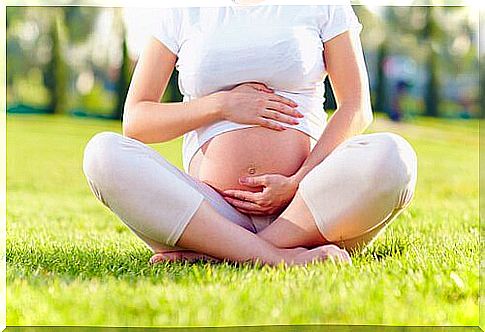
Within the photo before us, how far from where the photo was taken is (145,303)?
5.06 feet

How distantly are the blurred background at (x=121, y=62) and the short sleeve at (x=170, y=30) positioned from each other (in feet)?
8.22

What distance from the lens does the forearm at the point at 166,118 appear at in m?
1.82

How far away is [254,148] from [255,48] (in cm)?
21

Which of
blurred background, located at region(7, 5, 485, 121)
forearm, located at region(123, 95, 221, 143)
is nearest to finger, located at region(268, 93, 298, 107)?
forearm, located at region(123, 95, 221, 143)

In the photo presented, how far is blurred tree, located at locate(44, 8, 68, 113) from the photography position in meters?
4.81

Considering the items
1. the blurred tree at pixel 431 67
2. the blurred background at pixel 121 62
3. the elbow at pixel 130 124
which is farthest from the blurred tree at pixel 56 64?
the elbow at pixel 130 124

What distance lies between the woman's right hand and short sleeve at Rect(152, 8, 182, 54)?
17 cm

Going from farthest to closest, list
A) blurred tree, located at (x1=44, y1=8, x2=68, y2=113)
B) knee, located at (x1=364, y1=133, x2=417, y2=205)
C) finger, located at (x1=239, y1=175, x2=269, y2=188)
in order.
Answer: blurred tree, located at (x1=44, y1=8, x2=68, y2=113), finger, located at (x1=239, y1=175, x2=269, y2=188), knee, located at (x1=364, y1=133, x2=417, y2=205)

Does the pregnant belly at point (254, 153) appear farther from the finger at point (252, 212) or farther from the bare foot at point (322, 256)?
the bare foot at point (322, 256)

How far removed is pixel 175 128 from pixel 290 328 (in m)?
0.54

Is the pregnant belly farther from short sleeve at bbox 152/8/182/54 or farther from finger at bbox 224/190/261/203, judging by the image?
short sleeve at bbox 152/8/182/54

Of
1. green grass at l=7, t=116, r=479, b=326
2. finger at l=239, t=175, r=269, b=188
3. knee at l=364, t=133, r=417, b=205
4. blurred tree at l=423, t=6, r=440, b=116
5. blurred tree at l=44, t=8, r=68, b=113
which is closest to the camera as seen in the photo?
green grass at l=7, t=116, r=479, b=326

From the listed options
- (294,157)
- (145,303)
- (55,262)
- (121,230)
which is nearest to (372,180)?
(294,157)

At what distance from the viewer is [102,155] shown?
1.71 metres
